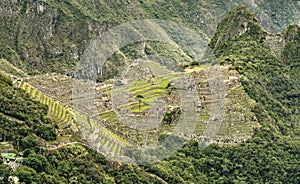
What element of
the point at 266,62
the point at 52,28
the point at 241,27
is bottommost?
the point at 266,62

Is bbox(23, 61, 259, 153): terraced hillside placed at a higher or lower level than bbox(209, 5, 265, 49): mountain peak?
lower

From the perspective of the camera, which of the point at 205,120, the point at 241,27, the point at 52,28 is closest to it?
the point at 205,120

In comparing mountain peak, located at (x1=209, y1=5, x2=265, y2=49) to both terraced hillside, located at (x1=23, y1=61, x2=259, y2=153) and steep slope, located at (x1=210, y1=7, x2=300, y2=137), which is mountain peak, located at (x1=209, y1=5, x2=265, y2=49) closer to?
steep slope, located at (x1=210, y1=7, x2=300, y2=137)

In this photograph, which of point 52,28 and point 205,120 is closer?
point 205,120

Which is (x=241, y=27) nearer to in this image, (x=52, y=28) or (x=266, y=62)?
(x=266, y=62)

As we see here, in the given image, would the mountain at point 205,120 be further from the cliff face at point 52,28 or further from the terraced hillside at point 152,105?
the cliff face at point 52,28

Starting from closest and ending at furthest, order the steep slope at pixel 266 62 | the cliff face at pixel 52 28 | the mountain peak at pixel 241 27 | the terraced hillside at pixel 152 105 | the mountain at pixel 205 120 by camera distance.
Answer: the mountain at pixel 205 120 → the terraced hillside at pixel 152 105 → the steep slope at pixel 266 62 → the mountain peak at pixel 241 27 → the cliff face at pixel 52 28

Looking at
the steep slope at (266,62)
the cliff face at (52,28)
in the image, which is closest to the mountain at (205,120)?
the steep slope at (266,62)

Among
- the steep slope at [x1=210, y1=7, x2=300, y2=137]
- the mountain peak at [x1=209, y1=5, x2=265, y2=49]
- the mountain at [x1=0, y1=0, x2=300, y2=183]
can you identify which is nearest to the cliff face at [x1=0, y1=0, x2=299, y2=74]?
the mountain peak at [x1=209, y1=5, x2=265, y2=49]

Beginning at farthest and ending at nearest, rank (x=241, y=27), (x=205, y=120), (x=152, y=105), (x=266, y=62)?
(x=241, y=27) → (x=266, y=62) → (x=205, y=120) → (x=152, y=105)

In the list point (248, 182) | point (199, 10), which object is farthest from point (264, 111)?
point (199, 10)

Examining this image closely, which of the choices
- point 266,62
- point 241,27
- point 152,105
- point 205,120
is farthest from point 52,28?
point 152,105

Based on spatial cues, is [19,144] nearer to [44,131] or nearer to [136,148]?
[44,131]
